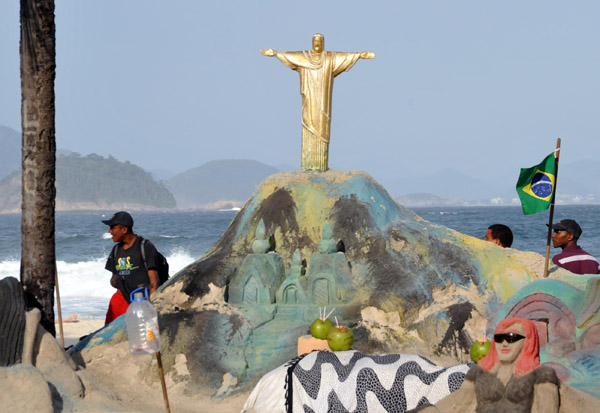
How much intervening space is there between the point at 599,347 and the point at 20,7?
6.26m

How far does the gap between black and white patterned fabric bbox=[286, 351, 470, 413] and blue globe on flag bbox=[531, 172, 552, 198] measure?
7.92 ft

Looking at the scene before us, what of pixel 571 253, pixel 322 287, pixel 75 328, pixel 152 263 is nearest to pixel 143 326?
pixel 152 263

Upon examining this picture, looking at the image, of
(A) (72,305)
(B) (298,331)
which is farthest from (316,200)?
(A) (72,305)

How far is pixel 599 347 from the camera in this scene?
654cm

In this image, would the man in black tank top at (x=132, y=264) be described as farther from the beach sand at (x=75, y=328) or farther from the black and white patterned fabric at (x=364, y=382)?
the beach sand at (x=75, y=328)

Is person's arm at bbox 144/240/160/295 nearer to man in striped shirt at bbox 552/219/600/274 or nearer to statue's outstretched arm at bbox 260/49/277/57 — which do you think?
statue's outstretched arm at bbox 260/49/277/57

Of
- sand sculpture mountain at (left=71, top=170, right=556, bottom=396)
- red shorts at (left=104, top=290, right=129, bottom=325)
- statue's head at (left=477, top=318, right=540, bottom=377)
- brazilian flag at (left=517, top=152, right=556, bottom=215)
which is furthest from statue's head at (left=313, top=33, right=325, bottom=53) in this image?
statue's head at (left=477, top=318, right=540, bottom=377)

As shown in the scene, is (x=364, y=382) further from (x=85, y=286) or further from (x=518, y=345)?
(x=85, y=286)

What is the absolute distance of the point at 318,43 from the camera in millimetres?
9469

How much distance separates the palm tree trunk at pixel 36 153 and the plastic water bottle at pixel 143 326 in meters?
2.06

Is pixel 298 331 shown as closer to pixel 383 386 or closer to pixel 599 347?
pixel 383 386

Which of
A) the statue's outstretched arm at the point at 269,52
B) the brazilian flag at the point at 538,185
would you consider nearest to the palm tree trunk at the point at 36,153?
the statue's outstretched arm at the point at 269,52

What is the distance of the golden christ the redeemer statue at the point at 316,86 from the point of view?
9453 millimetres

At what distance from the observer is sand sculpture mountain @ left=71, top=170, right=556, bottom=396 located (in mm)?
8172
